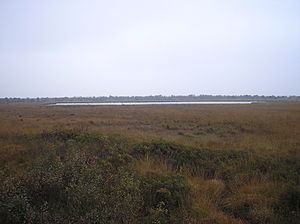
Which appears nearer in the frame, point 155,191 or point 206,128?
→ point 155,191

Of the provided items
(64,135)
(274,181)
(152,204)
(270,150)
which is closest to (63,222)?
(152,204)

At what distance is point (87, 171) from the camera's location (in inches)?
185

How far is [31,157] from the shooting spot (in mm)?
6887

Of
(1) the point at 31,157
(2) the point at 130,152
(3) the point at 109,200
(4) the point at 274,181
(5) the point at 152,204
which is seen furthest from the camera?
(2) the point at 130,152

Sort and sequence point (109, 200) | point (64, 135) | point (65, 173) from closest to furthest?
point (109, 200) → point (65, 173) → point (64, 135)

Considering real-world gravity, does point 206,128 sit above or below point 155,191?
below

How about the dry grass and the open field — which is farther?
the dry grass

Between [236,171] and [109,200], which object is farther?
[236,171]

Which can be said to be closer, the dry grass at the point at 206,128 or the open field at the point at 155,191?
the open field at the point at 155,191

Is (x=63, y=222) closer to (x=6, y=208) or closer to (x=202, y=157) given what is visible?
(x=6, y=208)

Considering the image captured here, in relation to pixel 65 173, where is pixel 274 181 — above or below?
below

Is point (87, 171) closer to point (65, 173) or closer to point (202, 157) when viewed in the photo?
point (65, 173)

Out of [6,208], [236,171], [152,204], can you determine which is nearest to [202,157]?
[236,171]

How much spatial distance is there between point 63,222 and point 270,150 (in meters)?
8.56
